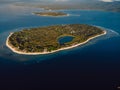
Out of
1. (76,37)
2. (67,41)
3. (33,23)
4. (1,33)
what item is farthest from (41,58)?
(33,23)

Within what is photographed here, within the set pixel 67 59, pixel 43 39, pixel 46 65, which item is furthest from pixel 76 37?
pixel 46 65

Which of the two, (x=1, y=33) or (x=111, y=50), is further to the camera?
(x=1, y=33)

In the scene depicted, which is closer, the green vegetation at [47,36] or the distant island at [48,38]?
the distant island at [48,38]

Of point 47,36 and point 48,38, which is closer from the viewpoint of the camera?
point 48,38

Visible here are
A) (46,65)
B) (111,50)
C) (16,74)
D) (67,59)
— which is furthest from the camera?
(111,50)

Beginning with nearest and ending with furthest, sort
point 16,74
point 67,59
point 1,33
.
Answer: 1. point 16,74
2. point 67,59
3. point 1,33

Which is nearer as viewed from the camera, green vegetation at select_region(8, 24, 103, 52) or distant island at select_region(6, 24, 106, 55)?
distant island at select_region(6, 24, 106, 55)

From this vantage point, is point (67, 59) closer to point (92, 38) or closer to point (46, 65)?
point (46, 65)
